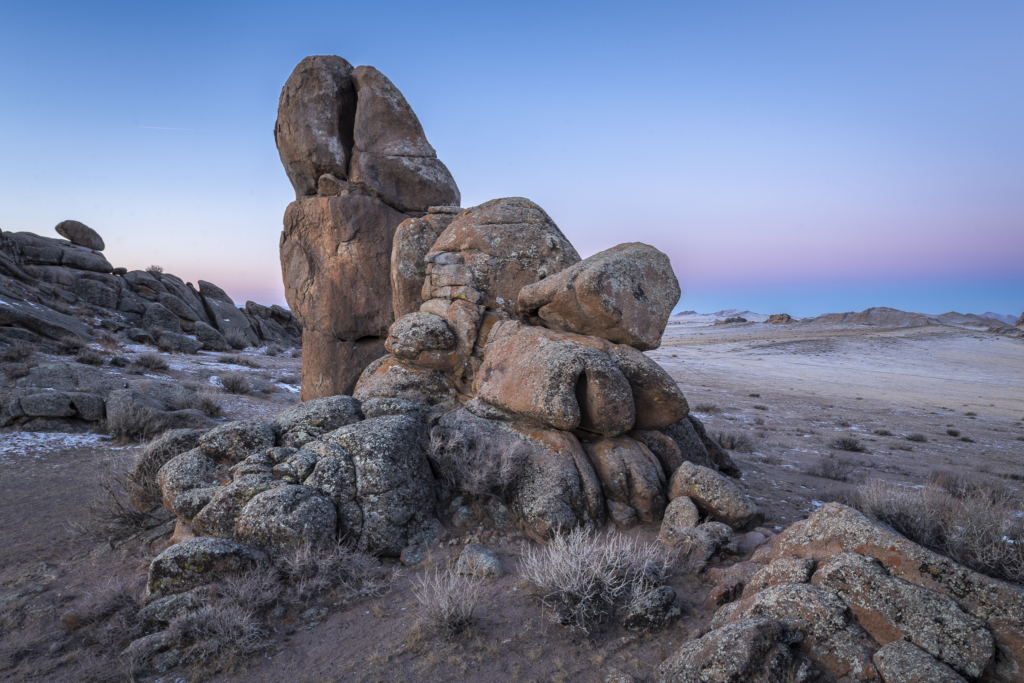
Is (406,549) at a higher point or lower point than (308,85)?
lower

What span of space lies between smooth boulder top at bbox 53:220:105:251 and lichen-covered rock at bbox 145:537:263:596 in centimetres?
4132

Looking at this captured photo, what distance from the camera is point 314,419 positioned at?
23.3ft

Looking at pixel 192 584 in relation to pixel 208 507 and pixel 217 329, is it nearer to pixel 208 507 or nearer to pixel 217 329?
pixel 208 507

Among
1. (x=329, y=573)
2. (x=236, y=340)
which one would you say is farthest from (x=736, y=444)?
(x=236, y=340)

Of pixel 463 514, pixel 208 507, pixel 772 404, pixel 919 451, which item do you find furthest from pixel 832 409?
pixel 208 507

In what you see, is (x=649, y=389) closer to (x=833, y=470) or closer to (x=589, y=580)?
(x=589, y=580)

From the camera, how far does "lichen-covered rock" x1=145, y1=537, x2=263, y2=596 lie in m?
4.82

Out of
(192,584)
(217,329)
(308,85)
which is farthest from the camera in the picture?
(217,329)

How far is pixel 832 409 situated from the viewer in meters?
19.5

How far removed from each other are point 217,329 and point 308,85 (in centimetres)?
2575

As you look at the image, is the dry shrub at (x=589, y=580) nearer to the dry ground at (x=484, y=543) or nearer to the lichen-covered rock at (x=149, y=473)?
the dry ground at (x=484, y=543)

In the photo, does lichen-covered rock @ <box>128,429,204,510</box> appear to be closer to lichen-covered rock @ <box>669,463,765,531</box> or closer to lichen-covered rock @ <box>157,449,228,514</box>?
lichen-covered rock @ <box>157,449,228,514</box>

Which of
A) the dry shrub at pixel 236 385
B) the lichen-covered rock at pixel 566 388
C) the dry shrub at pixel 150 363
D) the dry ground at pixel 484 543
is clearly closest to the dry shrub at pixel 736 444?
the dry ground at pixel 484 543

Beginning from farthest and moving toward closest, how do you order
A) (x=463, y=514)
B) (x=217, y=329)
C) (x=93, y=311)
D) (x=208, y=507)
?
(x=217, y=329)
(x=93, y=311)
(x=463, y=514)
(x=208, y=507)
